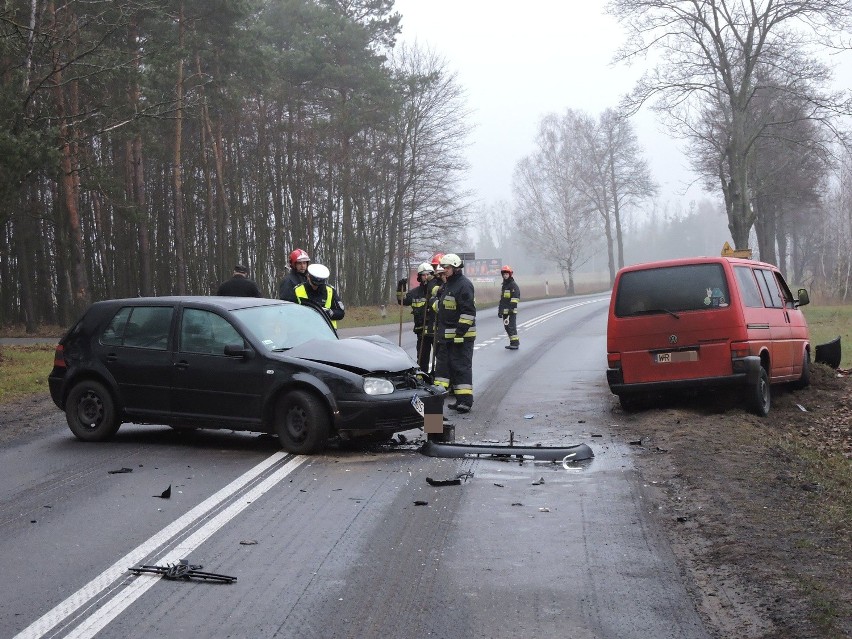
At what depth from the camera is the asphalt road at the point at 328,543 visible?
4.81 metres

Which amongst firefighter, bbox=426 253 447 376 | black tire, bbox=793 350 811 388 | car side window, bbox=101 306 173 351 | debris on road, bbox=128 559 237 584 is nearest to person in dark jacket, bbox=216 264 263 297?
firefighter, bbox=426 253 447 376

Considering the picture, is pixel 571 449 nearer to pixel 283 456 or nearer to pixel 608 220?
pixel 283 456

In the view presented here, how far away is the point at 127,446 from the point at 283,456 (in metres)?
1.84

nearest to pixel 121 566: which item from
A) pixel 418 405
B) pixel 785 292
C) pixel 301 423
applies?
pixel 301 423

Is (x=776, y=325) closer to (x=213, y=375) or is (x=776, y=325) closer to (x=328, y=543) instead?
(x=213, y=375)

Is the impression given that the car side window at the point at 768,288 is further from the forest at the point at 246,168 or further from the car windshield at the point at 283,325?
the forest at the point at 246,168

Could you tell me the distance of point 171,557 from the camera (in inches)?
232

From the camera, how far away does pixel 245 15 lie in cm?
3434

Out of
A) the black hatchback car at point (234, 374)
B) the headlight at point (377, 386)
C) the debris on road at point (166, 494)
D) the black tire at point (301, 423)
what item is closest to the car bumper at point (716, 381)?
the black hatchback car at point (234, 374)

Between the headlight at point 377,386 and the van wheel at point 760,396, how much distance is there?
14.8 ft

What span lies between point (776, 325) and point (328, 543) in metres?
8.15

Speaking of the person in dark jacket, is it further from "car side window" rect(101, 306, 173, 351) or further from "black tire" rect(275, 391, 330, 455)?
"black tire" rect(275, 391, 330, 455)

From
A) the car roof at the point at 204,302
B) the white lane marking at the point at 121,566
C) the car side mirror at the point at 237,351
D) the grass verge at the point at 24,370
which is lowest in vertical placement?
the white lane marking at the point at 121,566

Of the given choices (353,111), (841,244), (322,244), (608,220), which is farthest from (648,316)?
(608,220)
